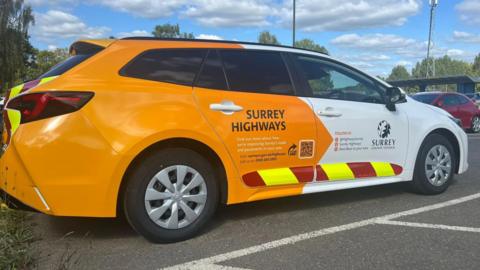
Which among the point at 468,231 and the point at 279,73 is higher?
the point at 279,73

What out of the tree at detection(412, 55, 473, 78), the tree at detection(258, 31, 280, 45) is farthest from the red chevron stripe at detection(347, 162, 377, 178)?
the tree at detection(412, 55, 473, 78)

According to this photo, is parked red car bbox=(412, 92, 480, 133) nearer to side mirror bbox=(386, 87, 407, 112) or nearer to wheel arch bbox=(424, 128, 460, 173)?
wheel arch bbox=(424, 128, 460, 173)

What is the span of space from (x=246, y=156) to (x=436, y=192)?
267 centimetres

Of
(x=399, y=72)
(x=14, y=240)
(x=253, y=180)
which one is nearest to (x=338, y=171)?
(x=253, y=180)

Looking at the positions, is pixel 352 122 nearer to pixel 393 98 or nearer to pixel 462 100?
pixel 393 98

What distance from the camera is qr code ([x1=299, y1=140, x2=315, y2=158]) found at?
4637 mm

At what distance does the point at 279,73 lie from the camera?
4.73 metres

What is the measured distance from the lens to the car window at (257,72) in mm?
4453

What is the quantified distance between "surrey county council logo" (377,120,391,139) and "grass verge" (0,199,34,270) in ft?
11.5

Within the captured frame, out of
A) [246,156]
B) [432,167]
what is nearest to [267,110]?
[246,156]

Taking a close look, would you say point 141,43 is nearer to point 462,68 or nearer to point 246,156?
point 246,156

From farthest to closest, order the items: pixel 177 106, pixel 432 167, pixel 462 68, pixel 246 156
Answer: pixel 462 68
pixel 432 167
pixel 246 156
pixel 177 106

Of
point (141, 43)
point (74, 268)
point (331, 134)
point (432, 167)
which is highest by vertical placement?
point (141, 43)

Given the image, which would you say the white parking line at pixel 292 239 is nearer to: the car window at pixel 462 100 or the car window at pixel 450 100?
the car window at pixel 450 100
